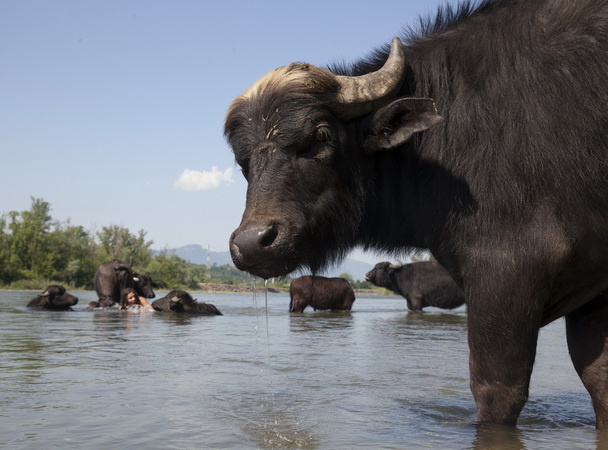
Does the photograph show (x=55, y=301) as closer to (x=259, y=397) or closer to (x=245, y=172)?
(x=259, y=397)

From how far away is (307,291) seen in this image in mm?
16891

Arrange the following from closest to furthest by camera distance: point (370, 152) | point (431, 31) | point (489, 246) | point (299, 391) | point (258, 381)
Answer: point (489, 246)
point (370, 152)
point (431, 31)
point (299, 391)
point (258, 381)

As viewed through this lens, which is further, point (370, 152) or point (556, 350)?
point (556, 350)

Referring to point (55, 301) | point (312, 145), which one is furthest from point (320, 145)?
point (55, 301)

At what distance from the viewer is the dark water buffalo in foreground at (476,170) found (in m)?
2.92

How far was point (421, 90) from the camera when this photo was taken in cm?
344

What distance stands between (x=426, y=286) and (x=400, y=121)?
17269 millimetres

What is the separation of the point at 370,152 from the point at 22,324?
27.0 ft

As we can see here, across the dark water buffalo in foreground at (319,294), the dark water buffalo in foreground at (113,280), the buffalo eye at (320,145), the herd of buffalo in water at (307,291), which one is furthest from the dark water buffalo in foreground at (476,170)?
the dark water buffalo in foreground at (113,280)

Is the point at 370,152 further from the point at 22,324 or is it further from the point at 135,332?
the point at 22,324

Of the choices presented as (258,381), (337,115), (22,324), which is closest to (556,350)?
(258,381)

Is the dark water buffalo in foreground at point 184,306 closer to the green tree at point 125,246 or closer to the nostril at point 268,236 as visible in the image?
the nostril at point 268,236

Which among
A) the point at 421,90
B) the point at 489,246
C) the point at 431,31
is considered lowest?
the point at 489,246

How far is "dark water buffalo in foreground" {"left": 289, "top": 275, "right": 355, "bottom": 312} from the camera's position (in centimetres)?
1672
